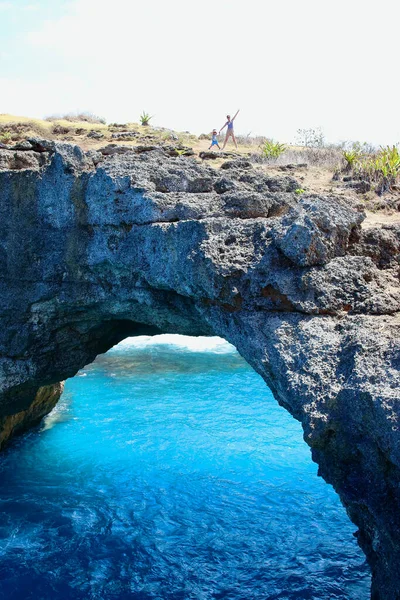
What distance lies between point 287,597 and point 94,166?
21.2 feet

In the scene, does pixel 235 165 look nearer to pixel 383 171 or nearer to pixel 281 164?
pixel 383 171

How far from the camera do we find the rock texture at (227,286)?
5191 mm

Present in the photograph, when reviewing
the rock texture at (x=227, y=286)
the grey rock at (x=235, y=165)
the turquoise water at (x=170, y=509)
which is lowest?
the turquoise water at (x=170, y=509)

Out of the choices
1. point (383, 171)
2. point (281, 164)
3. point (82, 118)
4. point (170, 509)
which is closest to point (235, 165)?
point (383, 171)

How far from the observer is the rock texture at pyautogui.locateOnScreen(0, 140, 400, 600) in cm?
519

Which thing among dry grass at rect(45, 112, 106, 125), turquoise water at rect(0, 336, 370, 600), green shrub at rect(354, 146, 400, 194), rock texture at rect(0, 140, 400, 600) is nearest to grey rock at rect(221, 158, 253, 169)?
rock texture at rect(0, 140, 400, 600)

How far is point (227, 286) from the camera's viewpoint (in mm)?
6551

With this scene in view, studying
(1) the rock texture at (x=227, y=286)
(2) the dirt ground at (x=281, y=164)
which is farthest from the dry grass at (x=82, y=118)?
(1) the rock texture at (x=227, y=286)

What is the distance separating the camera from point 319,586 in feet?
25.0

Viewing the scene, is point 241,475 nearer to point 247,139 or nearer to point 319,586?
point 319,586

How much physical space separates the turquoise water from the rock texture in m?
2.26

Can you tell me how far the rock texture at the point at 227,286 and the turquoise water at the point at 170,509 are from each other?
2.26m

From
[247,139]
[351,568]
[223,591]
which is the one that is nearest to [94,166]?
[223,591]

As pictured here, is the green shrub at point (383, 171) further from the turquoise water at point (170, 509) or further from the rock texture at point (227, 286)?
the turquoise water at point (170, 509)
